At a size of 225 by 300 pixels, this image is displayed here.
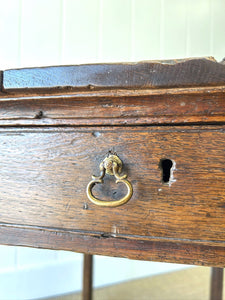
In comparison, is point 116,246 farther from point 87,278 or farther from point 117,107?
point 87,278

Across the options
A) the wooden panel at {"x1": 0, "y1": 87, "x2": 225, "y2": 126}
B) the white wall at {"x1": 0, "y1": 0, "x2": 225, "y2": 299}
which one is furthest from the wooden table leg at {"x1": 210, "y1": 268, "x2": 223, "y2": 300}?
the wooden panel at {"x1": 0, "y1": 87, "x2": 225, "y2": 126}

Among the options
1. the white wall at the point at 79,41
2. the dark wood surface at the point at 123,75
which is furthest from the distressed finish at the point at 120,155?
the white wall at the point at 79,41

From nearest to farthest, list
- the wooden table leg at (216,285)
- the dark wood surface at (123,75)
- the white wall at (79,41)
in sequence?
the dark wood surface at (123,75), the wooden table leg at (216,285), the white wall at (79,41)

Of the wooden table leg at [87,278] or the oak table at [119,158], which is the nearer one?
the oak table at [119,158]

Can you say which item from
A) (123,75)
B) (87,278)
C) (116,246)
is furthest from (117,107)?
(87,278)

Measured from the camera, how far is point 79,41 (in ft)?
3.34

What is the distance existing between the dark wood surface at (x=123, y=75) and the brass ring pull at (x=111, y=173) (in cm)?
9

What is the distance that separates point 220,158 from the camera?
11.7 inches

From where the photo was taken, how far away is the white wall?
3.09ft

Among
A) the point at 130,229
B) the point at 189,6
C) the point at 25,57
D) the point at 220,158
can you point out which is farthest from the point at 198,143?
the point at 189,6

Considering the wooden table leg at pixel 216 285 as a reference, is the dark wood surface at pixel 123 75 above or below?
above

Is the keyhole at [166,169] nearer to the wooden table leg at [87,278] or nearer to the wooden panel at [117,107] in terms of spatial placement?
the wooden panel at [117,107]

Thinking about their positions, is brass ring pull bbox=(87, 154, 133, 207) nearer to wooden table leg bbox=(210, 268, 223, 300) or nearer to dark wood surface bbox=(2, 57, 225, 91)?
dark wood surface bbox=(2, 57, 225, 91)

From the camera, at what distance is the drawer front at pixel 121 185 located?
1.00ft
